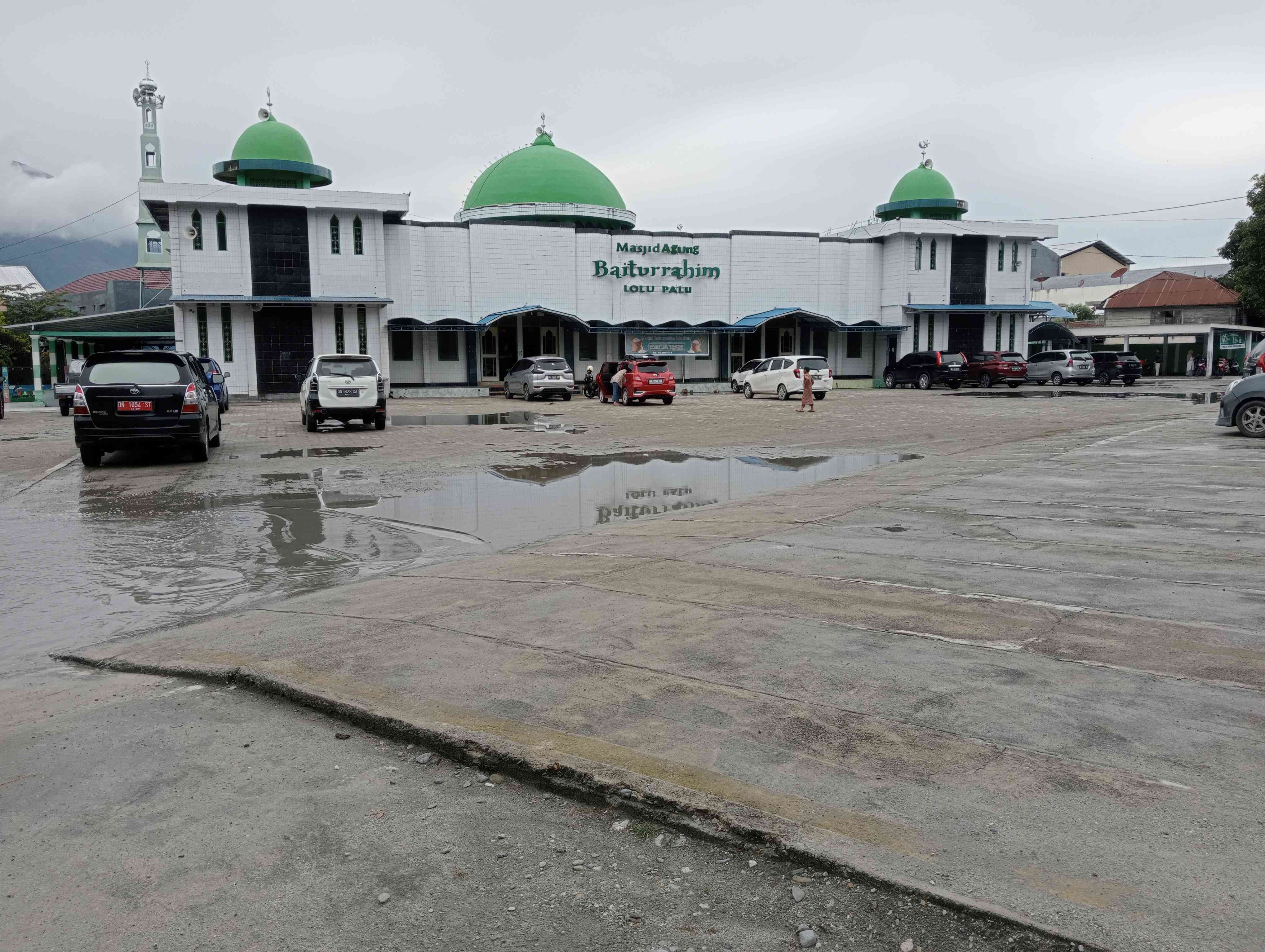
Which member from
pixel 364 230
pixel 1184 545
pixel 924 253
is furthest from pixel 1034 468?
pixel 924 253

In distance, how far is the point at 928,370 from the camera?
43.7 metres

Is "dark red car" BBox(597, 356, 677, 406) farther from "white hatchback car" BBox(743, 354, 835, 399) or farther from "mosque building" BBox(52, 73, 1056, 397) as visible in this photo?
"mosque building" BBox(52, 73, 1056, 397)

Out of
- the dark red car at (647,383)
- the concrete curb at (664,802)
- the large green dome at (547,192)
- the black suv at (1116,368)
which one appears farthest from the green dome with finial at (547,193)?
the concrete curb at (664,802)

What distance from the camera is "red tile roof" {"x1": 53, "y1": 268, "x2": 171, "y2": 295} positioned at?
2805 inches

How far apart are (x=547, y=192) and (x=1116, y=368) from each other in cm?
2764

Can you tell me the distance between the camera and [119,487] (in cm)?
1297

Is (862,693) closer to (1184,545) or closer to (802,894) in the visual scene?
(802,894)

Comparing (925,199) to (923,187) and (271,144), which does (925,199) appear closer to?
(923,187)

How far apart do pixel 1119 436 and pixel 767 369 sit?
1992 cm

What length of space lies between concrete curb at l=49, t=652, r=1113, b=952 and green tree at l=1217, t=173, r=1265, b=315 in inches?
2158

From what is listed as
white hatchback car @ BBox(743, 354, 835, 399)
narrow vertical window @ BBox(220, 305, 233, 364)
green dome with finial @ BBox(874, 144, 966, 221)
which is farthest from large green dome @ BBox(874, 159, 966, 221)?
narrow vertical window @ BBox(220, 305, 233, 364)

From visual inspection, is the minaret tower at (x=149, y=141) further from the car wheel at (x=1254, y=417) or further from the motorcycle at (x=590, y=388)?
the car wheel at (x=1254, y=417)

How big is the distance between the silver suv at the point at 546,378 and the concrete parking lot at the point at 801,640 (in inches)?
862

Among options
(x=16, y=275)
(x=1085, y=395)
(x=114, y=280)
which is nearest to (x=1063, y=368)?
(x=1085, y=395)
